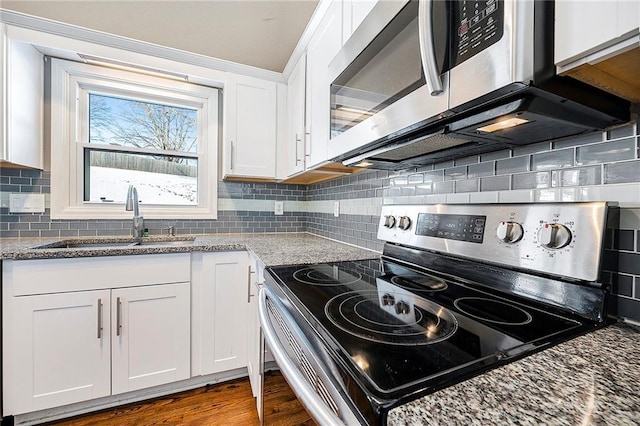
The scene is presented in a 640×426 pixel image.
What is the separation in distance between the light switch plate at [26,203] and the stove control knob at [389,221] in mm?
2206

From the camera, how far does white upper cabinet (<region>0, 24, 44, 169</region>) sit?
1.51 metres

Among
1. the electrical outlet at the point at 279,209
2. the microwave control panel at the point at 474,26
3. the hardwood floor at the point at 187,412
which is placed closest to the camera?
the microwave control panel at the point at 474,26

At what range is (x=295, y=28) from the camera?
1667 mm

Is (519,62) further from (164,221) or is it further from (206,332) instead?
(164,221)

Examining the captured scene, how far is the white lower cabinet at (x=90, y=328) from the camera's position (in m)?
1.37

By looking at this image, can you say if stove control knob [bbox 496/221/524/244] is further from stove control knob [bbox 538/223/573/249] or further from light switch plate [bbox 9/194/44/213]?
light switch plate [bbox 9/194/44/213]

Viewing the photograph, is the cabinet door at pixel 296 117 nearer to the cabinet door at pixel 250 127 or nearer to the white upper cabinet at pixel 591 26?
the cabinet door at pixel 250 127

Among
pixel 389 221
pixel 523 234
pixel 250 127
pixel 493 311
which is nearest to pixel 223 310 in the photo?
pixel 389 221

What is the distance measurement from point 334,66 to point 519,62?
2.65 ft

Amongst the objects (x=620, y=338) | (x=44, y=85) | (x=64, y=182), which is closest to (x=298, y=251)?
(x=620, y=338)

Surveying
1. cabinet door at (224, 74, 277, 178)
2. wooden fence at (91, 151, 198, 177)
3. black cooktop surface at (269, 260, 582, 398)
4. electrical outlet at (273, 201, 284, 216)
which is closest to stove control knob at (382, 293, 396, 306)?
black cooktop surface at (269, 260, 582, 398)

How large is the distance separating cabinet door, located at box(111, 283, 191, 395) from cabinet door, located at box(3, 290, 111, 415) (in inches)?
2.2

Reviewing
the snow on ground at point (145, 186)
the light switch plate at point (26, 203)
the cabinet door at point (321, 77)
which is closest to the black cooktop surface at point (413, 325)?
the cabinet door at point (321, 77)

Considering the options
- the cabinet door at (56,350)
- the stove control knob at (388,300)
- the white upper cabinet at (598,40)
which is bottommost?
the cabinet door at (56,350)
